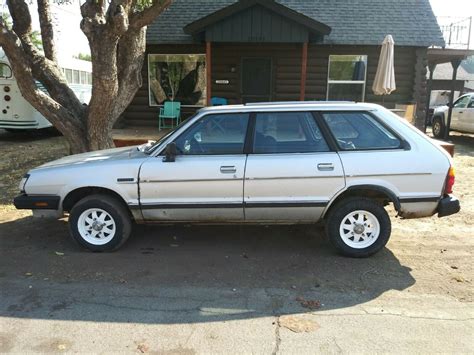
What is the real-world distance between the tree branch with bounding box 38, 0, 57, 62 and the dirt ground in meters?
3.47

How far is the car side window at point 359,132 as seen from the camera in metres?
4.57

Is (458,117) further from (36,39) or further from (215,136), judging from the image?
(36,39)

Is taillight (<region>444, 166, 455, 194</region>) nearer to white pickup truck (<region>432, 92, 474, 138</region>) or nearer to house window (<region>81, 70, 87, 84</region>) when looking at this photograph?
white pickup truck (<region>432, 92, 474, 138</region>)

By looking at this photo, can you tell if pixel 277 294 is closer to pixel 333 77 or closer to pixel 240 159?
pixel 240 159

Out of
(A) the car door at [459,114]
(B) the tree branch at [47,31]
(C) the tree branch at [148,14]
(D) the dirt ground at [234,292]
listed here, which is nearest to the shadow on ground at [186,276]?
(D) the dirt ground at [234,292]

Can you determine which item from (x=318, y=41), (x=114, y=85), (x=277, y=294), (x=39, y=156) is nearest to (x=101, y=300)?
(x=277, y=294)

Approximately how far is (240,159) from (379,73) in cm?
741

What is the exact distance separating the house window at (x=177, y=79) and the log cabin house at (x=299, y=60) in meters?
0.03

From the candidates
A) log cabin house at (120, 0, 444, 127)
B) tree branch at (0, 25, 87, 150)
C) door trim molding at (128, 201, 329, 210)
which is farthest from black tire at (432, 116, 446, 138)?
tree branch at (0, 25, 87, 150)

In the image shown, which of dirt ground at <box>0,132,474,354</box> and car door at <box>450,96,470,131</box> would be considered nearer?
dirt ground at <box>0,132,474,354</box>

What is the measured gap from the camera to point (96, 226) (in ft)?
15.6

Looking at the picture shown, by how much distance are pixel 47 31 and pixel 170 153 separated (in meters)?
4.83

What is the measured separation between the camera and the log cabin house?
12289 mm

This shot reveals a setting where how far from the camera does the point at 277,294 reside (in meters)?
3.90
